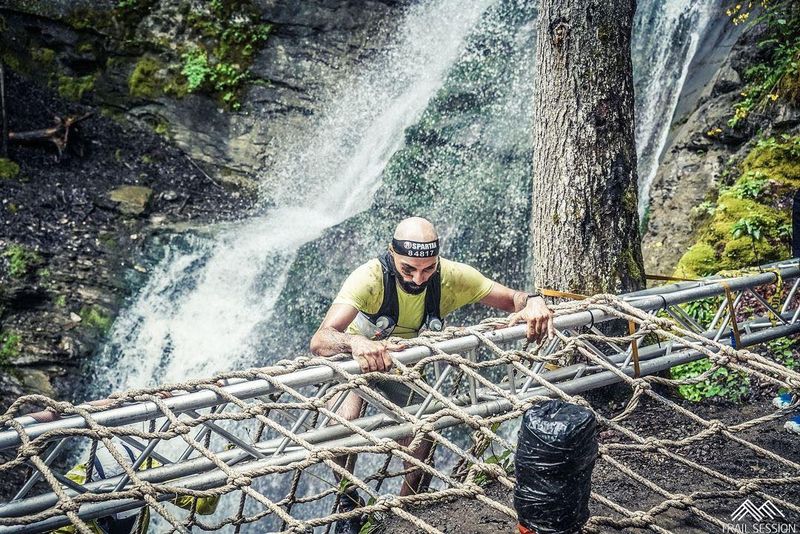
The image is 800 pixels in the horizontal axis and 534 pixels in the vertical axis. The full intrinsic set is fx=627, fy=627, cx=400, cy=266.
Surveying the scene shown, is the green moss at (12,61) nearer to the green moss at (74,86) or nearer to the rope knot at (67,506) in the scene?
the green moss at (74,86)

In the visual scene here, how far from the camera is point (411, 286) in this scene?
181 inches

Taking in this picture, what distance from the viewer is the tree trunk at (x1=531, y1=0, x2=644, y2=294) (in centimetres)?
532

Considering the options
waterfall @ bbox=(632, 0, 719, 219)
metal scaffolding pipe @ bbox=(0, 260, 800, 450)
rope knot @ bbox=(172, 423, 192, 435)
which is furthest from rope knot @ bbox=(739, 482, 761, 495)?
waterfall @ bbox=(632, 0, 719, 219)

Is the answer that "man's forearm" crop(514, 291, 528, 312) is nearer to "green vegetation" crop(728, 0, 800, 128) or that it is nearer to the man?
the man

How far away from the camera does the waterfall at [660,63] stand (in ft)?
33.0

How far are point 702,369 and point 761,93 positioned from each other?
4134 mm

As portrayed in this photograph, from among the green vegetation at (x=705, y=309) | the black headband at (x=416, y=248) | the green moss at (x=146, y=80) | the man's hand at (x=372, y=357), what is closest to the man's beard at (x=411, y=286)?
the black headband at (x=416, y=248)

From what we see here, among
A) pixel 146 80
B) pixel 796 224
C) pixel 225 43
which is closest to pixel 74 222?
pixel 146 80

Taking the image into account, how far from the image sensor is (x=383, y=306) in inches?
181

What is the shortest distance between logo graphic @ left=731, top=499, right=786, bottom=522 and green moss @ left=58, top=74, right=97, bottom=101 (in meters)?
14.0

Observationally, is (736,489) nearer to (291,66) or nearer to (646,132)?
(646,132)

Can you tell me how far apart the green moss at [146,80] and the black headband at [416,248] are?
10894mm

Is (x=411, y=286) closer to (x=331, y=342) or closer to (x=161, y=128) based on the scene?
(x=331, y=342)

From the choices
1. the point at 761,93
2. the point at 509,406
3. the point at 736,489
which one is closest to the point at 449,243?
the point at 761,93
